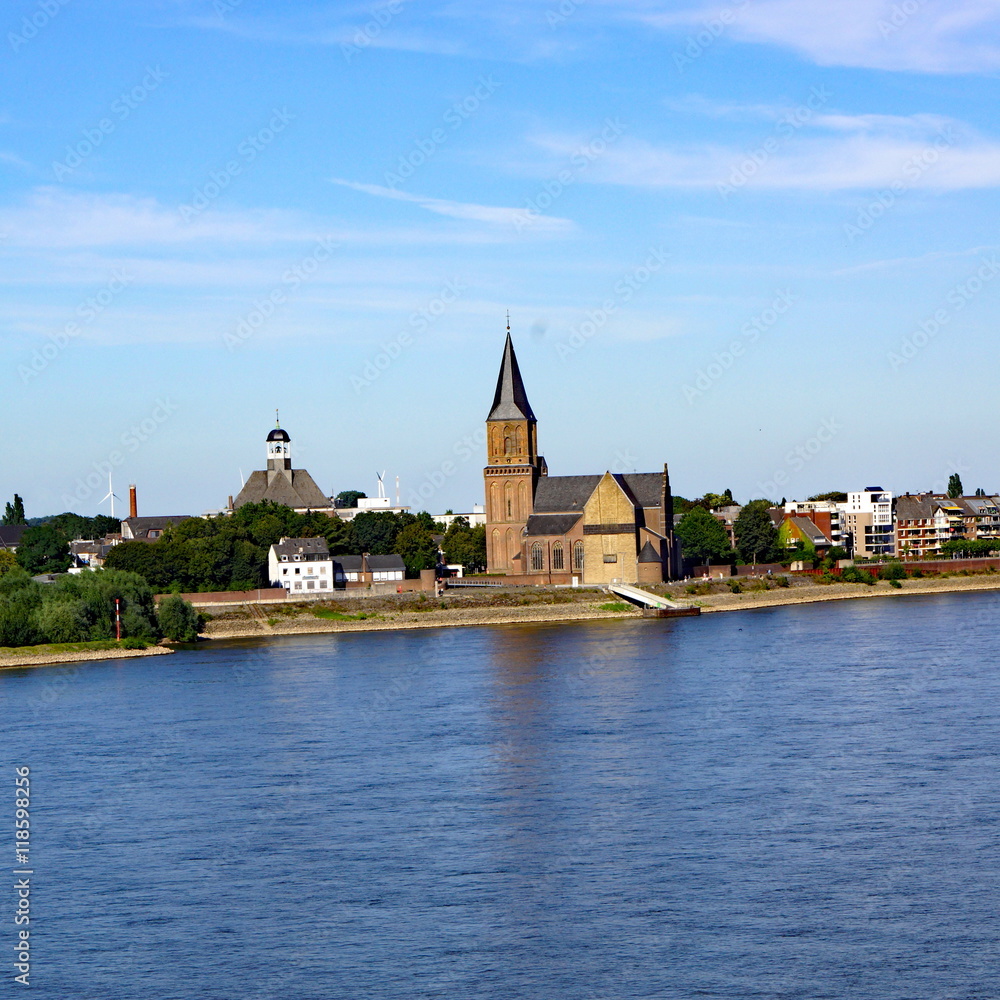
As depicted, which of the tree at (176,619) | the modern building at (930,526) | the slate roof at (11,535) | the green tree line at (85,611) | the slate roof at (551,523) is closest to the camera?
the green tree line at (85,611)

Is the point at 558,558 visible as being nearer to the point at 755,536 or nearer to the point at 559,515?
the point at 559,515

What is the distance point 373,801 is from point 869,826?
998 cm

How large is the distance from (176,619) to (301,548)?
20841 millimetres

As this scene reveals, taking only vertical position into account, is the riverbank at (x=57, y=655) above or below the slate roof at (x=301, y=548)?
below

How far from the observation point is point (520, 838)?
90.2ft

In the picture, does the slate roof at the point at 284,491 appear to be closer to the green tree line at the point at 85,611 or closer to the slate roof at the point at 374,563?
the slate roof at the point at 374,563

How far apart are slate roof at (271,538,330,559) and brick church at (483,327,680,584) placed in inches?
498

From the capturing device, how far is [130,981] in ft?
68.7

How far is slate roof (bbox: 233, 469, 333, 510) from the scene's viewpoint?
129750mm

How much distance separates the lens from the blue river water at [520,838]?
21078mm

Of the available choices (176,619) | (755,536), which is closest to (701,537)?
(755,536)

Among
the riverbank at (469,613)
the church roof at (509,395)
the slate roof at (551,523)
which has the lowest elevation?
the riverbank at (469,613)

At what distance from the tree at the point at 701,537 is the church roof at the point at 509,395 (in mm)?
14966

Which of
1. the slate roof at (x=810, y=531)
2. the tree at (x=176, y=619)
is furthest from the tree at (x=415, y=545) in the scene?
the slate roof at (x=810, y=531)
